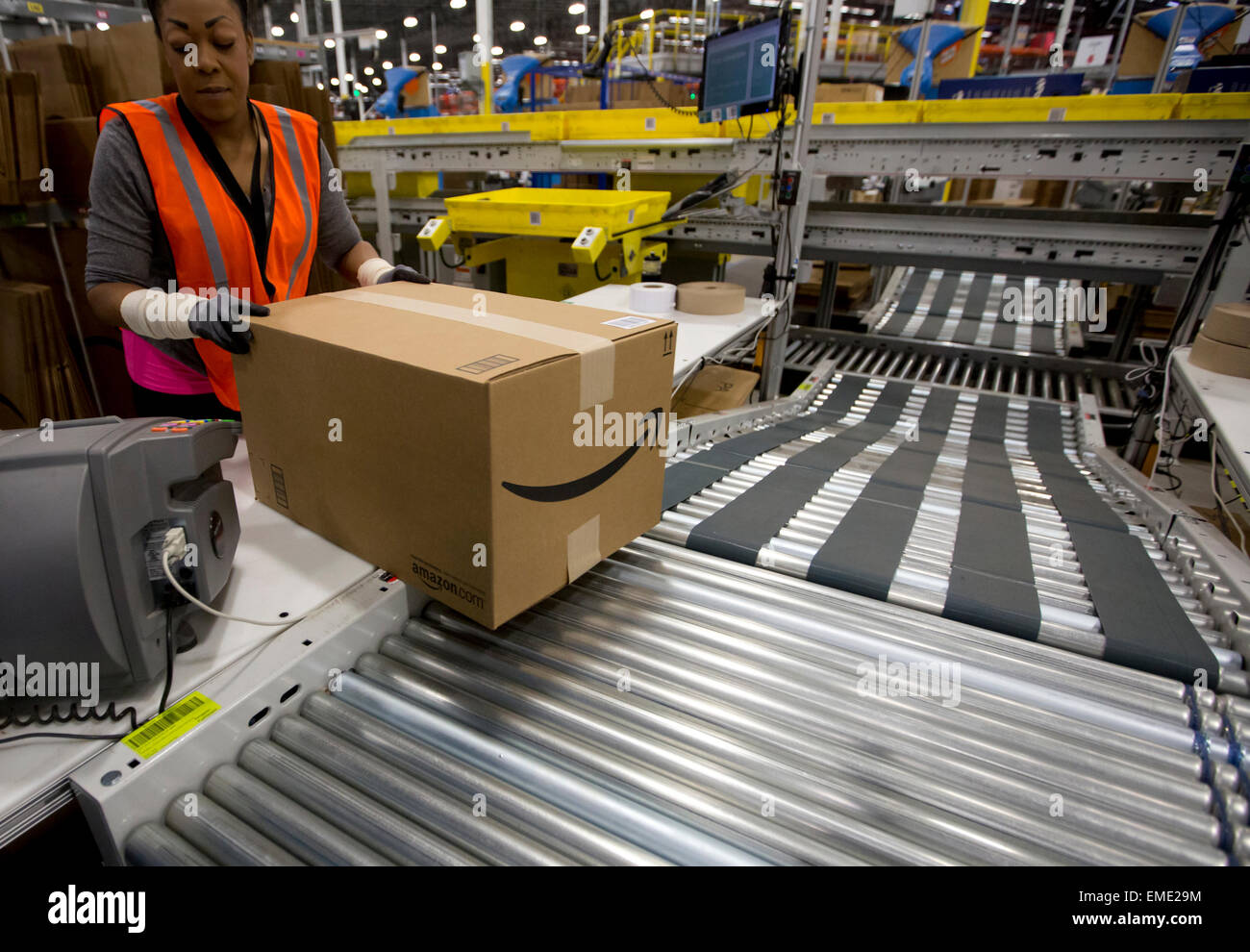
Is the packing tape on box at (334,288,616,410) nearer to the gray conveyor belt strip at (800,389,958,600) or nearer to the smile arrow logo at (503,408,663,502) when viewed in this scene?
the smile arrow logo at (503,408,663,502)

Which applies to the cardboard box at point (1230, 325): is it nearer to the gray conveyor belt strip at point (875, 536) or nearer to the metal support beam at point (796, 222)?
the gray conveyor belt strip at point (875, 536)

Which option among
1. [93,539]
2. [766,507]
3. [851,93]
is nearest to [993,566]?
[766,507]

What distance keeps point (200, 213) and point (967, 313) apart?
549 cm

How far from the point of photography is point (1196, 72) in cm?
311

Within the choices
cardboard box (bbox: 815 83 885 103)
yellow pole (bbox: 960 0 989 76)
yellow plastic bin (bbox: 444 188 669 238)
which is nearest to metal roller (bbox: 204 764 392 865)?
yellow plastic bin (bbox: 444 188 669 238)

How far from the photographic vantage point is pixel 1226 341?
2.14 metres

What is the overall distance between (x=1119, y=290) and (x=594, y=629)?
6400mm

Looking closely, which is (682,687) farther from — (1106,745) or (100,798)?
(100,798)

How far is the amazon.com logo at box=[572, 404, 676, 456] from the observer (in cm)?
91

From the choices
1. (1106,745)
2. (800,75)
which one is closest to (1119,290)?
(800,75)

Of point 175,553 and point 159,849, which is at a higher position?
Answer: point 175,553

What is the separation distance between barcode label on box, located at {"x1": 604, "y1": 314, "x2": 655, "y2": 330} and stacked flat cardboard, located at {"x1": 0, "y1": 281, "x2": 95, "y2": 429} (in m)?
3.13

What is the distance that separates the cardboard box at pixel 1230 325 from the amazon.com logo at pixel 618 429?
2.27 m

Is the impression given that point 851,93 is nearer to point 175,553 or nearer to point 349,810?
point 175,553
